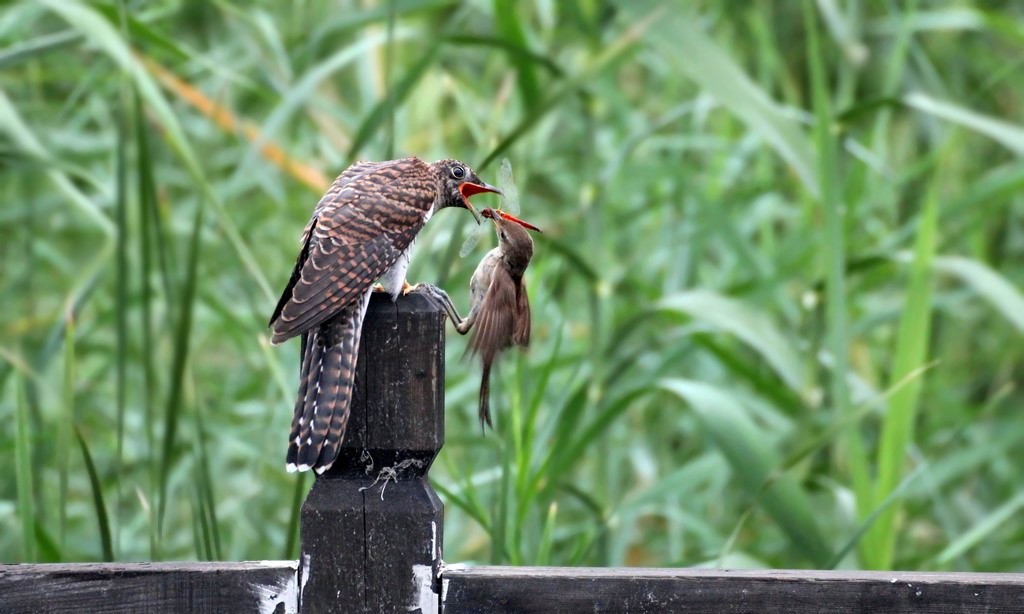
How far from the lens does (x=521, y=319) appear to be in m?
1.75

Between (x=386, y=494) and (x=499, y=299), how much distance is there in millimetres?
400

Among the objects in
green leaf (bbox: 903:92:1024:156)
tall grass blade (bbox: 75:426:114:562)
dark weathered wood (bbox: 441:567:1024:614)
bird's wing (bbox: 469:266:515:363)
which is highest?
green leaf (bbox: 903:92:1024:156)

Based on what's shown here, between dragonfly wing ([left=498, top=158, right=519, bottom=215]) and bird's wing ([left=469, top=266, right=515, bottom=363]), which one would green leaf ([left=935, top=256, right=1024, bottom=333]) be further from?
bird's wing ([left=469, top=266, right=515, bottom=363])

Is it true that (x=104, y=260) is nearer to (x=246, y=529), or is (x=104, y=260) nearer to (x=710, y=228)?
(x=246, y=529)

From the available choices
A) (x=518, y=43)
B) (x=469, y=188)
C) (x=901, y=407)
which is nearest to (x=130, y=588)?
(x=469, y=188)

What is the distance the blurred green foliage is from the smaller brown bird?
7.2 inches

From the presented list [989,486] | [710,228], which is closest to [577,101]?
[710,228]

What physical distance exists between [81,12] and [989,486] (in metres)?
3.25

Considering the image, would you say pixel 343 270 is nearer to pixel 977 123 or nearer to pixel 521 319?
pixel 521 319

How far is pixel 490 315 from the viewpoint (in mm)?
1671

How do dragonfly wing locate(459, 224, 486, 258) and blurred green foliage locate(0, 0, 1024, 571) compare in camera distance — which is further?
blurred green foliage locate(0, 0, 1024, 571)

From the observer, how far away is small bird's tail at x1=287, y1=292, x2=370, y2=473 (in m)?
1.35

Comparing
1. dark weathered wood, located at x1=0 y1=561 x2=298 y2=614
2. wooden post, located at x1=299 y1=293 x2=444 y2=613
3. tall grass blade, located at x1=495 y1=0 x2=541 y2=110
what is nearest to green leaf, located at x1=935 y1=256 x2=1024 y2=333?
tall grass blade, located at x1=495 y1=0 x2=541 y2=110

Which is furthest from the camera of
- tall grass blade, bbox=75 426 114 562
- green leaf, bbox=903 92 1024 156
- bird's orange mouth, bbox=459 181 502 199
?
green leaf, bbox=903 92 1024 156
